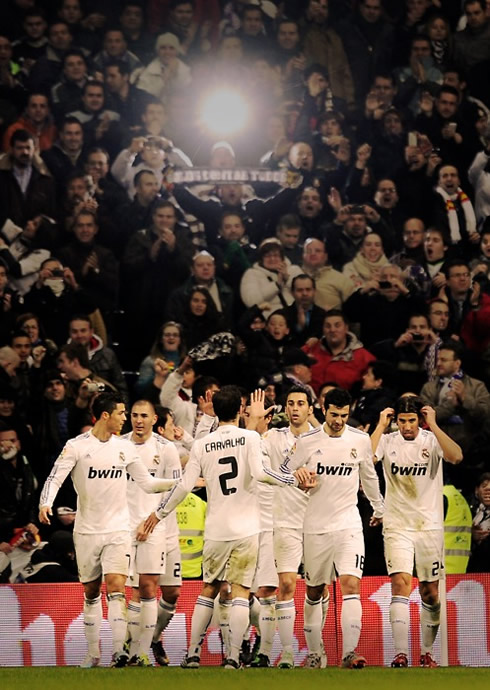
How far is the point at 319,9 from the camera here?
2059cm

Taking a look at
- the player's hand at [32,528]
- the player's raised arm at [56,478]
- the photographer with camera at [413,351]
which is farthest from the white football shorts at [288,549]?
the photographer with camera at [413,351]

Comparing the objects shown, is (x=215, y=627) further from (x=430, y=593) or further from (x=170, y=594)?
→ (x=430, y=593)

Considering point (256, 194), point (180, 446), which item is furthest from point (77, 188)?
point (180, 446)

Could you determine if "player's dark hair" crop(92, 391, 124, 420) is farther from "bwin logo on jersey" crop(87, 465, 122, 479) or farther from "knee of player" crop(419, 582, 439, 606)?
"knee of player" crop(419, 582, 439, 606)

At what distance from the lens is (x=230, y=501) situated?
11039 millimetres

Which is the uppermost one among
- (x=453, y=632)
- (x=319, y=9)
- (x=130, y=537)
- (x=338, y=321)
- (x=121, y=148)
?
(x=319, y=9)

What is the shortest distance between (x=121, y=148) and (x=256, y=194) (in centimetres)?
214

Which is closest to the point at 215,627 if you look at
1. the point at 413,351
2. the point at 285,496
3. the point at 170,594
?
the point at 170,594

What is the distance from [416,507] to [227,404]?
7.64 ft

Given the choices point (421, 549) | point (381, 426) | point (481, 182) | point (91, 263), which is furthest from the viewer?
point (481, 182)

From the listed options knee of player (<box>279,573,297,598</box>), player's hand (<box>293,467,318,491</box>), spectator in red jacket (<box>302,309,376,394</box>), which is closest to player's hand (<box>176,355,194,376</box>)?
spectator in red jacket (<box>302,309,376,394</box>)

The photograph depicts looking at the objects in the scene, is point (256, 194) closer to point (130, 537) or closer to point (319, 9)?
point (319, 9)

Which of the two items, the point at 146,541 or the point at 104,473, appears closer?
the point at 104,473

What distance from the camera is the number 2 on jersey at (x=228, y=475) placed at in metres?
11.0
